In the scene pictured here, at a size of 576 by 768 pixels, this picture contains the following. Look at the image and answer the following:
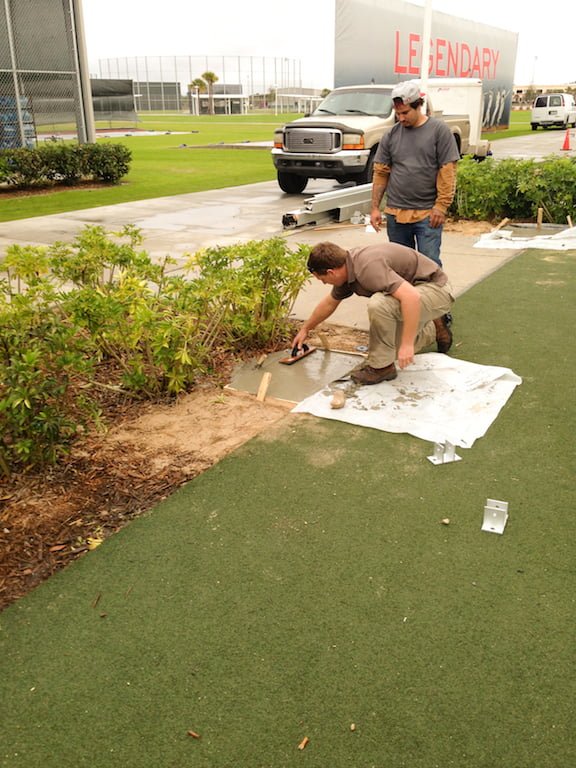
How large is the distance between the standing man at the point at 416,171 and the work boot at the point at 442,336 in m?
0.90

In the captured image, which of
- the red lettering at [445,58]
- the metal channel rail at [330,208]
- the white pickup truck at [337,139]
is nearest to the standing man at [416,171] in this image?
the metal channel rail at [330,208]

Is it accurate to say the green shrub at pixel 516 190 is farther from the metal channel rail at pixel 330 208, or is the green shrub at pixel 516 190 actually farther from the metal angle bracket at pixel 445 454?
the metal angle bracket at pixel 445 454

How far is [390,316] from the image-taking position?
173 inches

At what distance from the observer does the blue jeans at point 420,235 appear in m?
5.67

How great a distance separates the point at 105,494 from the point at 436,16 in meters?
30.5

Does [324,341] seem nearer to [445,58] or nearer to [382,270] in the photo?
[382,270]

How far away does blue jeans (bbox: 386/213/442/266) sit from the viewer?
5672 millimetres

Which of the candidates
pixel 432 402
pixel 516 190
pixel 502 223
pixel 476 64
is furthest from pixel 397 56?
pixel 432 402

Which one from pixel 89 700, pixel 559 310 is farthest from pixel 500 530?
pixel 559 310

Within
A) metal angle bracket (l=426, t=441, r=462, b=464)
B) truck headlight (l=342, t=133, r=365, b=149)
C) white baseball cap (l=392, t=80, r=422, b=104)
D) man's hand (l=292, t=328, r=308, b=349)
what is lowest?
metal angle bracket (l=426, t=441, r=462, b=464)

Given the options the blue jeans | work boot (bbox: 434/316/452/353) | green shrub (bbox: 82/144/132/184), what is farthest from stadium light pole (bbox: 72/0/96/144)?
work boot (bbox: 434/316/452/353)

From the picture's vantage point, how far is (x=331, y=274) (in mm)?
4250

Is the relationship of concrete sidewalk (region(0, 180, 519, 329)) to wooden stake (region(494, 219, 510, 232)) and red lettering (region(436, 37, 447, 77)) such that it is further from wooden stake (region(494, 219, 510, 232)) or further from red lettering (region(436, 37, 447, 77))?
red lettering (region(436, 37, 447, 77))

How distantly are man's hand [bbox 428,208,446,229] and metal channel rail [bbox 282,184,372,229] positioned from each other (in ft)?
17.1
